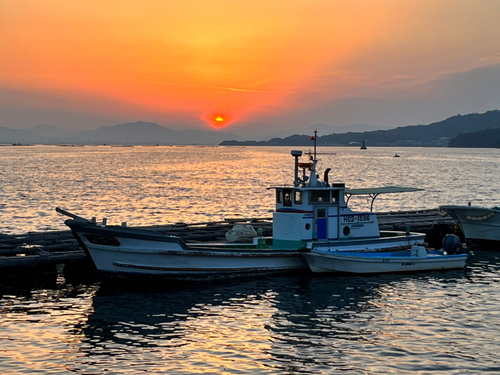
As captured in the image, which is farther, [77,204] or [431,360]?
[77,204]

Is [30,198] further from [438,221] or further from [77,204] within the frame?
[438,221]

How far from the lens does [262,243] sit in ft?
84.8

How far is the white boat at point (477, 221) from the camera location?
103ft

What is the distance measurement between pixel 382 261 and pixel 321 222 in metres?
3.23

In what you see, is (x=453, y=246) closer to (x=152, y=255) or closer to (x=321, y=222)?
(x=321, y=222)

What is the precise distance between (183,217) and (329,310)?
30.6m

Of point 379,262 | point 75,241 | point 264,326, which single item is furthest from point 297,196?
point 75,241

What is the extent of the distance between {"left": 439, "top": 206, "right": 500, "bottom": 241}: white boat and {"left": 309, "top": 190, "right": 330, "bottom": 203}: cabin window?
11347 millimetres

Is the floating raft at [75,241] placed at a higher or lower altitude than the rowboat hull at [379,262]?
higher

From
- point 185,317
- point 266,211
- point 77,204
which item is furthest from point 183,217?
point 185,317

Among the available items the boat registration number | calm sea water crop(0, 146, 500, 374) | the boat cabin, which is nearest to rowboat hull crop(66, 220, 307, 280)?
calm sea water crop(0, 146, 500, 374)

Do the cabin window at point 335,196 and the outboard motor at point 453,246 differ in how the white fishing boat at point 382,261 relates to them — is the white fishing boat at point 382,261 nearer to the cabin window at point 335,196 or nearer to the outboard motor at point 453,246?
the outboard motor at point 453,246

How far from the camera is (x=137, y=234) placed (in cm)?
2164

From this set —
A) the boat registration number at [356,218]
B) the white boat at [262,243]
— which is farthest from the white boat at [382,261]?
the boat registration number at [356,218]
